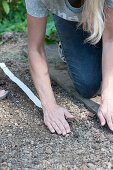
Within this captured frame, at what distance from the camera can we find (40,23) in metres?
1.82

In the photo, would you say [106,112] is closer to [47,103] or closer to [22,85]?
→ [47,103]

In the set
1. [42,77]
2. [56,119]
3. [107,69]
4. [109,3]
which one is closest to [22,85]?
[42,77]

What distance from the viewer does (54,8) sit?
6.10ft

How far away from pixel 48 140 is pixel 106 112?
0.38 metres

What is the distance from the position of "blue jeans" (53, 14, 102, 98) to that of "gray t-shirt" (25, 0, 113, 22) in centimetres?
28

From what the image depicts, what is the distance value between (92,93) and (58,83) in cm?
36

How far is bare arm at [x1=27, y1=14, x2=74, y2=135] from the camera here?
183 centimetres

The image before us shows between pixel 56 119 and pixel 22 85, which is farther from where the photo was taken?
pixel 22 85

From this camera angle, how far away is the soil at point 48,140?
161 cm

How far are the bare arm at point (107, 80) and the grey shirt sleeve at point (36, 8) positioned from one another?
364 millimetres

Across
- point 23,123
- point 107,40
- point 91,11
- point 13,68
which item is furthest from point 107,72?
point 13,68

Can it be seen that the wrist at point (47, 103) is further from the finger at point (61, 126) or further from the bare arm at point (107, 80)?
the bare arm at point (107, 80)

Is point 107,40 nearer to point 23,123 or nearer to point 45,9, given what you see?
point 45,9

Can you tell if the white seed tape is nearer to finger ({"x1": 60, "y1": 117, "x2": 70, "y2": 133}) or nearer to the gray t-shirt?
finger ({"x1": 60, "y1": 117, "x2": 70, "y2": 133})
